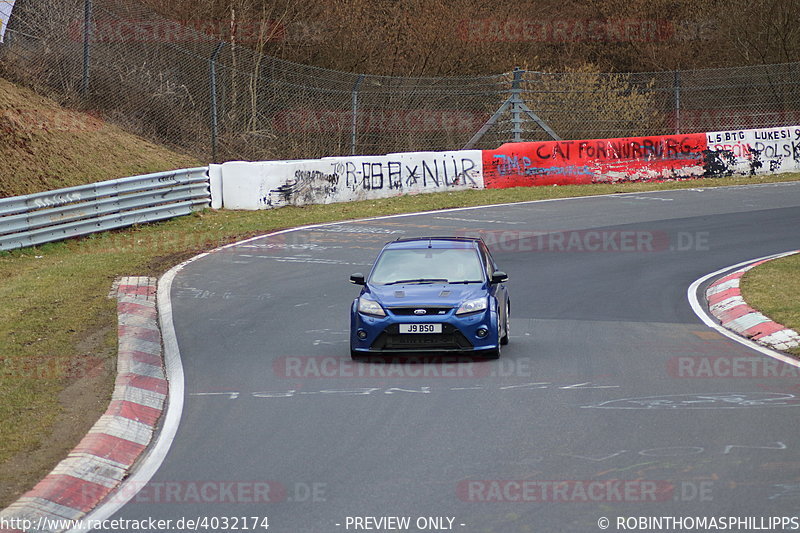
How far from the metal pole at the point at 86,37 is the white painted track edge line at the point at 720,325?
56.2 ft

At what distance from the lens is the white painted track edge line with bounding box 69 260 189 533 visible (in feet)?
23.3

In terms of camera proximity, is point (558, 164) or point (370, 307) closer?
point (370, 307)

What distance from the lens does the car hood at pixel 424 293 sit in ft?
38.2

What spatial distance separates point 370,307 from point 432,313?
698mm

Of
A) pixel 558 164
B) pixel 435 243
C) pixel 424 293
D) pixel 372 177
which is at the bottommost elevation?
pixel 424 293

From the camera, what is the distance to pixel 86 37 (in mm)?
27047

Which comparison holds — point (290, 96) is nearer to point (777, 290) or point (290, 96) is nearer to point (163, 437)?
point (777, 290)

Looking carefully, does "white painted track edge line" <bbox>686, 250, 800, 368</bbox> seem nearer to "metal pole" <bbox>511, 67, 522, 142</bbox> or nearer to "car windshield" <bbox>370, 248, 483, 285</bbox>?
"car windshield" <bbox>370, 248, 483, 285</bbox>

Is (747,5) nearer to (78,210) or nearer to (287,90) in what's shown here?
(287,90)

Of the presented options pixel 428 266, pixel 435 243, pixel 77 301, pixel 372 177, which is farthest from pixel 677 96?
pixel 77 301

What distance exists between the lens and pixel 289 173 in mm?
25203

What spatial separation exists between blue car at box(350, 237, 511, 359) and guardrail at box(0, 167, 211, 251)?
31.9 ft

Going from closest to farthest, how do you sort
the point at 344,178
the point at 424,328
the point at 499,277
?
the point at 424,328, the point at 499,277, the point at 344,178

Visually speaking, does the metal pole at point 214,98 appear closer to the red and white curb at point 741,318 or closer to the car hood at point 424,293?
the red and white curb at point 741,318
